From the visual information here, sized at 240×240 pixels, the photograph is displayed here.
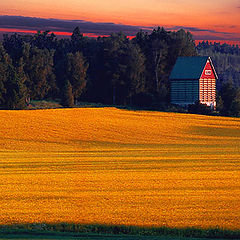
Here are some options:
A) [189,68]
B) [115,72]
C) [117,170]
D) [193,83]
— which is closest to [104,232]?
[117,170]

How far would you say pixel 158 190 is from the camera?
23.1m

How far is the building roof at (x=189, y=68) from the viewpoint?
91.1 meters

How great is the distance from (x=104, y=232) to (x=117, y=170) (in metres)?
15.0

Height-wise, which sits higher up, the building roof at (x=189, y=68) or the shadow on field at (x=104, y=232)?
the building roof at (x=189, y=68)

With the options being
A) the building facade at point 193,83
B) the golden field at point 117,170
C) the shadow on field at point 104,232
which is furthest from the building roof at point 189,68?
the shadow on field at point 104,232

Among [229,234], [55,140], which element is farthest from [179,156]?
[229,234]

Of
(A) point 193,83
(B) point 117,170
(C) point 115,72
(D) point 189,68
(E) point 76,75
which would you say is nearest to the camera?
(B) point 117,170

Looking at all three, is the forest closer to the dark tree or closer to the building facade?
the dark tree

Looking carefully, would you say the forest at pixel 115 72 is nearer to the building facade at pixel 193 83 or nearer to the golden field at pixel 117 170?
the building facade at pixel 193 83

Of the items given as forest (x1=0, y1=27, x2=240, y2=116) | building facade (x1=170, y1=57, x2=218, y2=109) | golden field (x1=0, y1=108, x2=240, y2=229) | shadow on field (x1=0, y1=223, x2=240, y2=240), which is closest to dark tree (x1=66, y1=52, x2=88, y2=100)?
forest (x1=0, y1=27, x2=240, y2=116)

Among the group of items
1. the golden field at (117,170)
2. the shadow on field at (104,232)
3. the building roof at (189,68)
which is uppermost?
the building roof at (189,68)

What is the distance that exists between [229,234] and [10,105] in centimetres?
6133

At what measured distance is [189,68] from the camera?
9200 cm

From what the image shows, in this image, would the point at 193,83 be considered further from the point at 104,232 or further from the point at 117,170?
the point at 104,232
